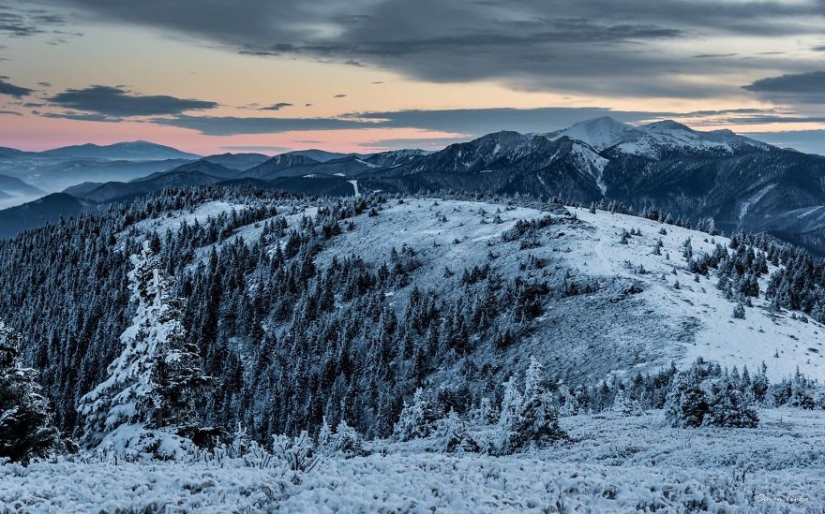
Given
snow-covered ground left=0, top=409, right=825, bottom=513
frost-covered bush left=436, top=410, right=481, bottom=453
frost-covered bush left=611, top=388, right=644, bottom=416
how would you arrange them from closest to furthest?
snow-covered ground left=0, top=409, right=825, bottom=513 < frost-covered bush left=436, top=410, right=481, bottom=453 < frost-covered bush left=611, top=388, right=644, bottom=416

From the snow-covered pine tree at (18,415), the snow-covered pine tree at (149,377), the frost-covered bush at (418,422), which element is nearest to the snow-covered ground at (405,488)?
the snow-covered pine tree at (149,377)

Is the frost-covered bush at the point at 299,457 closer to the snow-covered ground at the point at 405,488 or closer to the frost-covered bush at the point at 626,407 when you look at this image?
the snow-covered ground at the point at 405,488

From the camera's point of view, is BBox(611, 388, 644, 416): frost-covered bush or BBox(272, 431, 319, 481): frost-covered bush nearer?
BBox(272, 431, 319, 481): frost-covered bush

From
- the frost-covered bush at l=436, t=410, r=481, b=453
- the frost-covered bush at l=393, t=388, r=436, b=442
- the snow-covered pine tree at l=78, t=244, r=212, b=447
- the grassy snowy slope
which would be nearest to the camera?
the snow-covered pine tree at l=78, t=244, r=212, b=447

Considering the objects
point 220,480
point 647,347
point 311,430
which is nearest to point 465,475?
point 220,480

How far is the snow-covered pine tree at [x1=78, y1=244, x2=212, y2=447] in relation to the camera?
24.1 m

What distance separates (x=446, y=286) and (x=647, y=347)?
41.6 meters

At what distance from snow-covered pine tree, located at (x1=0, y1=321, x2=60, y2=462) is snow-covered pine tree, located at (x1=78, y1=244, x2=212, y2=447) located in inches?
65.0

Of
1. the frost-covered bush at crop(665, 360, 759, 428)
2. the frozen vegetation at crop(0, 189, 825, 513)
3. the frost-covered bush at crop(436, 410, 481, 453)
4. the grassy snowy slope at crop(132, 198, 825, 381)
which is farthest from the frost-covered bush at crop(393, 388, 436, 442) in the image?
the grassy snowy slope at crop(132, 198, 825, 381)

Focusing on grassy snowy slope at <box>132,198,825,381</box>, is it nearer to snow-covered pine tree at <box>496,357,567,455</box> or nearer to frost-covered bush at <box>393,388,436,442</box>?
frost-covered bush at <box>393,388,436,442</box>

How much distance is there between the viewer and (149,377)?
78.8 feet

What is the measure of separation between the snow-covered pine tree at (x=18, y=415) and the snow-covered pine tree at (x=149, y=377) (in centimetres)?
165

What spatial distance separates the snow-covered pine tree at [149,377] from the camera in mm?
24062

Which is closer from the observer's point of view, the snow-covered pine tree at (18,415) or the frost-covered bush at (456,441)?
the snow-covered pine tree at (18,415)
